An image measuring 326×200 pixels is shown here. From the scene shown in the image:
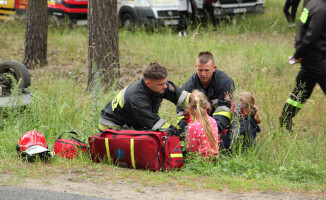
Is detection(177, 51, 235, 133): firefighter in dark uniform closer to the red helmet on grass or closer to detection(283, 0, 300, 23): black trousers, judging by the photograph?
the red helmet on grass

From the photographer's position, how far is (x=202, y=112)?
16.7ft

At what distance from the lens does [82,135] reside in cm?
585

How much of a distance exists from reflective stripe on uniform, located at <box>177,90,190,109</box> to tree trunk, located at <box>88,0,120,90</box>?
2.82 meters

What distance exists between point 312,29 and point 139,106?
2.08m

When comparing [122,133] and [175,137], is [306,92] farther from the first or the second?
[122,133]

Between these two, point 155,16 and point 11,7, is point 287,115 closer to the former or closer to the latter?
Answer: point 155,16

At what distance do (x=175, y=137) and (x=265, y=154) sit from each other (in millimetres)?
1073

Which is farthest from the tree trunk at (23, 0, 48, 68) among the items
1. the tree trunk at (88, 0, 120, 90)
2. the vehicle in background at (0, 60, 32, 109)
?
the vehicle in background at (0, 60, 32, 109)

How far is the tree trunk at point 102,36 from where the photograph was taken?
26.5 ft

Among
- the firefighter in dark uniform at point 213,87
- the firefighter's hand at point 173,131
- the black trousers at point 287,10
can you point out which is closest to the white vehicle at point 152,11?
the black trousers at point 287,10

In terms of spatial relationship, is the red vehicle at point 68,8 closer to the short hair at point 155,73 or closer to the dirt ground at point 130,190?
the short hair at point 155,73

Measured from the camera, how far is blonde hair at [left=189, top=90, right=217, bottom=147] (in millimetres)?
A: 5047

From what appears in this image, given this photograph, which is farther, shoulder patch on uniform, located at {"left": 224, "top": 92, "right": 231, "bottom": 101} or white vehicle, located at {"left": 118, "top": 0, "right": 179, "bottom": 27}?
white vehicle, located at {"left": 118, "top": 0, "right": 179, "bottom": 27}

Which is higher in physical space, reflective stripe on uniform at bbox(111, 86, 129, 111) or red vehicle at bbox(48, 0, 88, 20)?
red vehicle at bbox(48, 0, 88, 20)
